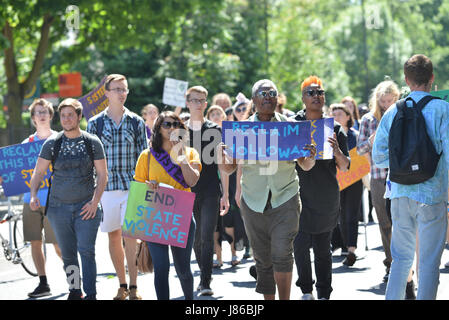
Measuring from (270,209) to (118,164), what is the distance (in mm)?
2125

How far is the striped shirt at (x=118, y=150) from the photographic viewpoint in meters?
7.58

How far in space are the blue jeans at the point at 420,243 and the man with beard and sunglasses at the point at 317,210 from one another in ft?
3.75

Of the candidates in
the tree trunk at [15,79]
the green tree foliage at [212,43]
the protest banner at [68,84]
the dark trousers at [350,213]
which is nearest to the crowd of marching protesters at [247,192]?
the dark trousers at [350,213]

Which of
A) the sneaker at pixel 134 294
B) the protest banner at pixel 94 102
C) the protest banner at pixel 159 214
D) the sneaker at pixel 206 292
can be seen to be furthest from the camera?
the protest banner at pixel 94 102

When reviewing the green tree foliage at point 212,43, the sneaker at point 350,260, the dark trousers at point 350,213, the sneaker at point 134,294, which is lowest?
the sneaker at point 350,260

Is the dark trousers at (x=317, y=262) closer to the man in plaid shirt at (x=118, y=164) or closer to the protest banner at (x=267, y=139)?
the protest banner at (x=267, y=139)

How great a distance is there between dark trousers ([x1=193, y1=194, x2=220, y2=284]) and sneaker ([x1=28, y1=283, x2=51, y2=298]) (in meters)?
1.59

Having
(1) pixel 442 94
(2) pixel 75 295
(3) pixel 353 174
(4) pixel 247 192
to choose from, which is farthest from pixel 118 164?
(3) pixel 353 174

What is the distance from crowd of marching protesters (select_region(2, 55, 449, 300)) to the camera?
221 inches

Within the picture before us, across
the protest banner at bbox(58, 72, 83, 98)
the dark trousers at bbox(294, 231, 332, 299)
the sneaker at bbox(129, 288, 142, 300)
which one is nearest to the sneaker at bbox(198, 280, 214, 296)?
the sneaker at bbox(129, 288, 142, 300)

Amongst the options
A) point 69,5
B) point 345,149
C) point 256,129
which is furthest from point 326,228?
point 69,5

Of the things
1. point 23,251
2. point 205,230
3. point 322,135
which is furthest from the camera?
point 23,251

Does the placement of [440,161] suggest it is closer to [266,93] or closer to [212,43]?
[266,93]

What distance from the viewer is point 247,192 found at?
6.11 meters
